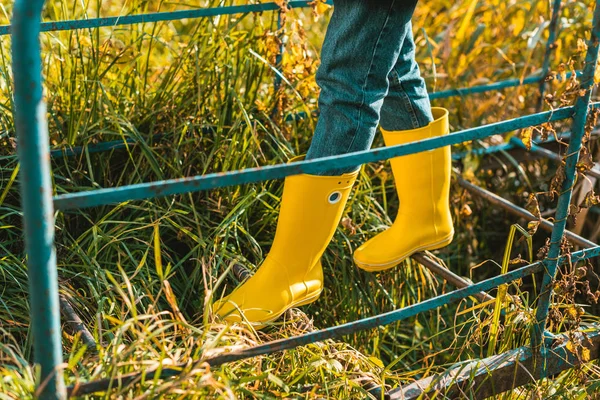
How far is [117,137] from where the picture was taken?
242 cm

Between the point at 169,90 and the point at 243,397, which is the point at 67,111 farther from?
the point at 243,397

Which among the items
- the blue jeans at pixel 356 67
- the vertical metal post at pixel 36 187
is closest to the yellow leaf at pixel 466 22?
the blue jeans at pixel 356 67

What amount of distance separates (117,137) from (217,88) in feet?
1.12

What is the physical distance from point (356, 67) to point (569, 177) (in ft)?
1.73

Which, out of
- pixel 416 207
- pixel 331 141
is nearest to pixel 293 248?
pixel 331 141

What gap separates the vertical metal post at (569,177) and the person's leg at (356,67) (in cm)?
39

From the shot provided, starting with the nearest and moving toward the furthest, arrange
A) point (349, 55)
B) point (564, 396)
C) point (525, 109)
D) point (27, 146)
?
point (27, 146), point (349, 55), point (564, 396), point (525, 109)

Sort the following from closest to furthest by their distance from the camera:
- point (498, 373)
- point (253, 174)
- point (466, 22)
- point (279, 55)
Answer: point (253, 174) < point (498, 373) < point (279, 55) < point (466, 22)

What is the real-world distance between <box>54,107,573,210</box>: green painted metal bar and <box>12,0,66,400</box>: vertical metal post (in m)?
0.05

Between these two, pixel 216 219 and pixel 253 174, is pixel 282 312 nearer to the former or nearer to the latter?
pixel 216 219

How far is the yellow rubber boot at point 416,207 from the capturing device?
2.14m

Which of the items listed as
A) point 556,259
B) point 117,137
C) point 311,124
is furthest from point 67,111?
point 556,259

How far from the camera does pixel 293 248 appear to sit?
198 cm

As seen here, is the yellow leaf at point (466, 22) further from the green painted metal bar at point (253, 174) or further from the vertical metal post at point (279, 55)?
the green painted metal bar at point (253, 174)
